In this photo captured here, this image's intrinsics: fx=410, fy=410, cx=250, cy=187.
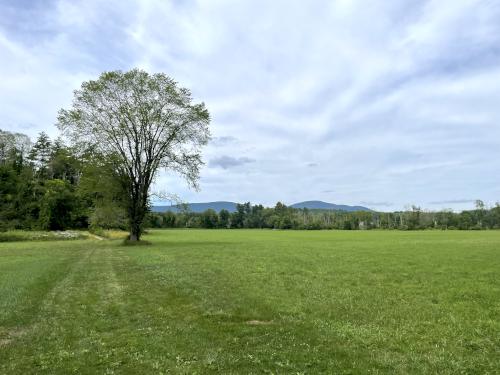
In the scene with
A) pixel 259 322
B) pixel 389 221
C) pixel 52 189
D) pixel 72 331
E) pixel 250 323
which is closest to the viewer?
pixel 72 331

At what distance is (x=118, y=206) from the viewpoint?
46.4m

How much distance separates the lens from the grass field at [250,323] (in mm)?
8164

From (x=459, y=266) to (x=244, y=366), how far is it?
21665 millimetres

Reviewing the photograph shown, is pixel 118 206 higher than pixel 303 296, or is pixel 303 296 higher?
pixel 118 206

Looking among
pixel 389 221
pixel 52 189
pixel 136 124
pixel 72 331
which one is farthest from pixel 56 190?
pixel 389 221

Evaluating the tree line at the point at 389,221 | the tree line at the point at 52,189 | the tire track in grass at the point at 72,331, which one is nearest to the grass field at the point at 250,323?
the tire track in grass at the point at 72,331

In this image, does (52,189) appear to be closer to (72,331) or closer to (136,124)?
(136,124)

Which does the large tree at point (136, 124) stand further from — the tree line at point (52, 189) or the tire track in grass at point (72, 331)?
the tire track in grass at point (72, 331)

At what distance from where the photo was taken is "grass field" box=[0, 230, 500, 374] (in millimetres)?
8164

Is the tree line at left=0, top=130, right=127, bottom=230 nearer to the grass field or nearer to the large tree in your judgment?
the large tree

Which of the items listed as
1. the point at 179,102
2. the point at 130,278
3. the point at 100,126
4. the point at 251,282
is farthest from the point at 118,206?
the point at 251,282

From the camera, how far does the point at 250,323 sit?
11.5m

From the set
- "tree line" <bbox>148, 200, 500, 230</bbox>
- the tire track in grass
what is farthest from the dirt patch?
"tree line" <bbox>148, 200, 500, 230</bbox>

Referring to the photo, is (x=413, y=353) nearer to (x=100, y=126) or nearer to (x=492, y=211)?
(x=100, y=126)
